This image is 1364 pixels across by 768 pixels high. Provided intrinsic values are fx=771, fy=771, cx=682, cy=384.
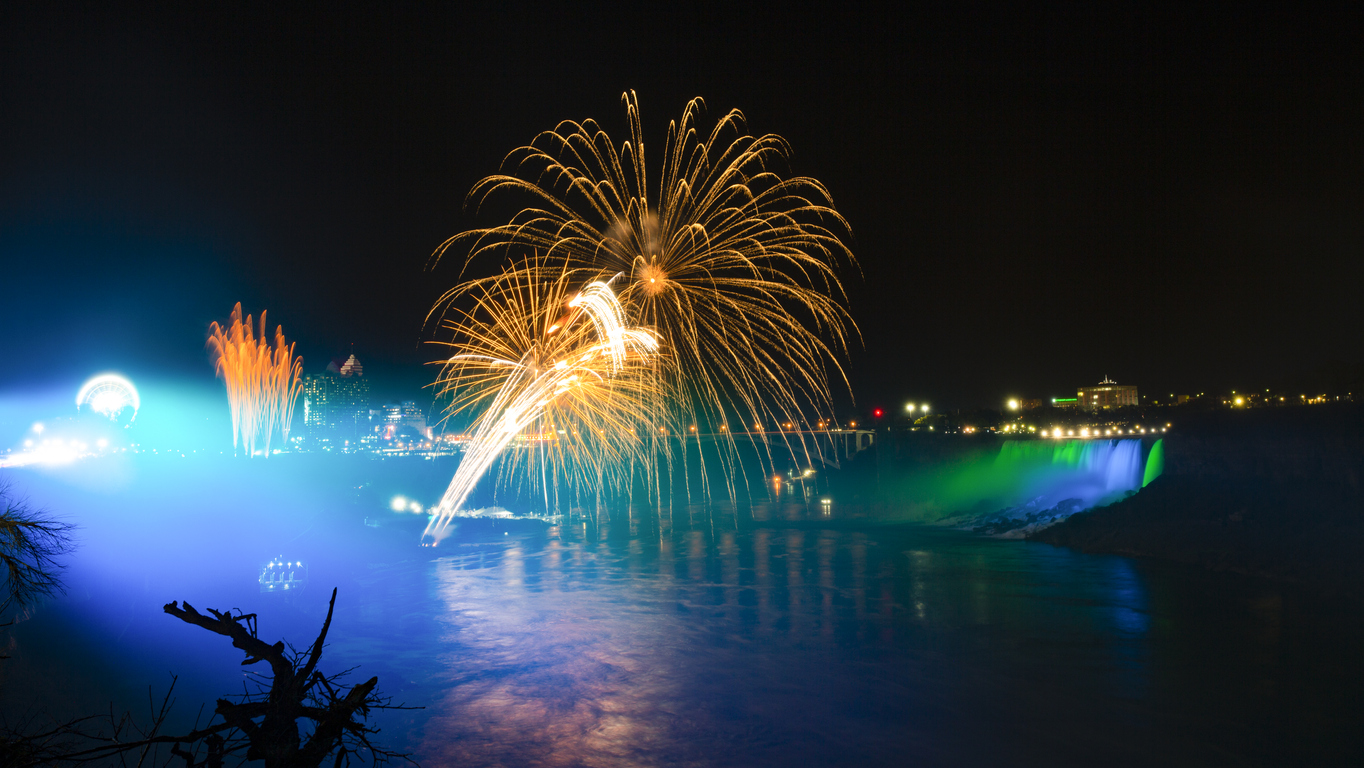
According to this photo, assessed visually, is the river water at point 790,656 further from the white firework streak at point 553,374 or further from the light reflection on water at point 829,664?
the white firework streak at point 553,374

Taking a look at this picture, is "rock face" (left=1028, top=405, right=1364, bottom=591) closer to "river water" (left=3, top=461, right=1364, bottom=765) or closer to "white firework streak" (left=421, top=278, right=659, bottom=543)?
"river water" (left=3, top=461, right=1364, bottom=765)

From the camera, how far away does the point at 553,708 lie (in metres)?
19.7

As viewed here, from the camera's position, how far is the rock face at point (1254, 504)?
100ft

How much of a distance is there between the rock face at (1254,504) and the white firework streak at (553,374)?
27180mm

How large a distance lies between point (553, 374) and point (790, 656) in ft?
42.2

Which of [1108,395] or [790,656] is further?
[1108,395]

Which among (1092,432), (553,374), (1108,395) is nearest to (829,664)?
(553,374)

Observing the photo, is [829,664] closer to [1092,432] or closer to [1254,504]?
[1254,504]

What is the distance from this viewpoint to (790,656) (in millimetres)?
23891

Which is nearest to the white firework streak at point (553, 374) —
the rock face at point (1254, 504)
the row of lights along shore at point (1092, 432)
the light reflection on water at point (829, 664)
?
the light reflection on water at point (829, 664)

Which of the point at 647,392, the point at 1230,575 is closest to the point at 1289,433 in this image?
the point at 1230,575

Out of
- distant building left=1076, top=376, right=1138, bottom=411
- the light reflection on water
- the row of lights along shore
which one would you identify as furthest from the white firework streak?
distant building left=1076, top=376, right=1138, bottom=411

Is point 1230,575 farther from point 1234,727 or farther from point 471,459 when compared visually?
point 471,459

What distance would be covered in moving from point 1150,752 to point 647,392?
17992mm
